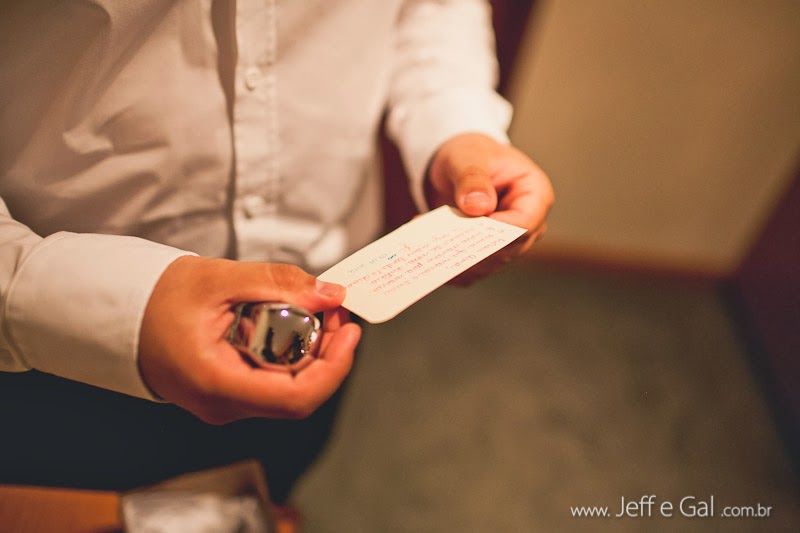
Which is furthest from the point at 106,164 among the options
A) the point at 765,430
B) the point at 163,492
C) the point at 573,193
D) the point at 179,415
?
the point at 765,430

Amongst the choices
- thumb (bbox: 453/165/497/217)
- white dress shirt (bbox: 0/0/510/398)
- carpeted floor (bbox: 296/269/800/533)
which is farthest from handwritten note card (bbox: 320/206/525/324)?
carpeted floor (bbox: 296/269/800/533)

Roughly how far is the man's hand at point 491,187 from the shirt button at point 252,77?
180 mm

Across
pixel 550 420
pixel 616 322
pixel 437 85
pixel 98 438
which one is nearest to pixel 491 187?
pixel 437 85

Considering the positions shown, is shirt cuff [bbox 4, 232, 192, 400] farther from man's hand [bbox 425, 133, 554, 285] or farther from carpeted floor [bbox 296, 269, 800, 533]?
carpeted floor [bbox 296, 269, 800, 533]

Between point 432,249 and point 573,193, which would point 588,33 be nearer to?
point 573,193

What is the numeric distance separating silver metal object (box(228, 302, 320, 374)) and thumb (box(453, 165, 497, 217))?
0.60 ft

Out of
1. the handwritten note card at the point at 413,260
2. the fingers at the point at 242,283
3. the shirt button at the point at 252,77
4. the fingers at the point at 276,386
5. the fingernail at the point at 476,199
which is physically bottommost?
the fingers at the point at 276,386

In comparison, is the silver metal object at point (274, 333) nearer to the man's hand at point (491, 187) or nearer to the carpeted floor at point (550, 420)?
the man's hand at point (491, 187)

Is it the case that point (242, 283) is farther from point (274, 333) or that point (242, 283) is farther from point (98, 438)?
point (98, 438)

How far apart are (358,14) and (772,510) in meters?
0.95

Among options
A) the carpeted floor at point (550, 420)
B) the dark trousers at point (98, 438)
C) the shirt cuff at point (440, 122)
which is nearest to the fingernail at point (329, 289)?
the dark trousers at point (98, 438)

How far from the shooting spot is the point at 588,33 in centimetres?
103

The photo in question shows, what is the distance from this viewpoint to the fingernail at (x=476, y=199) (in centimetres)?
42

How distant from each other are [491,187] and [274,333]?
237 mm
